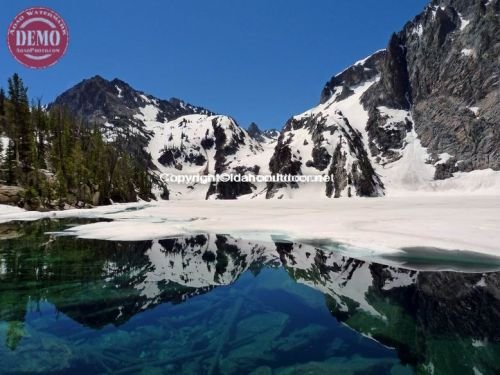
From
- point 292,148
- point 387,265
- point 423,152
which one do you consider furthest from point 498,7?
point 387,265

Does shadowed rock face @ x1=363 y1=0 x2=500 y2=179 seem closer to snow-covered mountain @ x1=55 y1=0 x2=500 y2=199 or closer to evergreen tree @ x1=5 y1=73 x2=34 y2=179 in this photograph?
snow-covered mountain @ x1=55 y1=0 x2=500 y2=199

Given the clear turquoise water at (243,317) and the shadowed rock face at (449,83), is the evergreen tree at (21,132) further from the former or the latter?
the shadowed rock face at (449,83)

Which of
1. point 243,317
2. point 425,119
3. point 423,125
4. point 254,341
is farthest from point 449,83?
point 254,341

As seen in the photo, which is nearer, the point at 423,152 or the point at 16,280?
the point at 16,280

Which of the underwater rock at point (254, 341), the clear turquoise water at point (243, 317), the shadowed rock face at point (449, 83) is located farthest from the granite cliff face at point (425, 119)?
the underwater rock at point (254, 341)

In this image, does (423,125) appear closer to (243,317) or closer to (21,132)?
(21,132)

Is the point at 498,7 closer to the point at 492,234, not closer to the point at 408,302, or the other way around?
the point at 492,234

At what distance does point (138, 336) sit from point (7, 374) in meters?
2.89

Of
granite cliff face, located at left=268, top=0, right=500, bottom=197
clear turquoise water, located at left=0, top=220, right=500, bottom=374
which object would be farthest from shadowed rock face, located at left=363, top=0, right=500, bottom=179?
clear turquoise water, located at left=0, top=220, right=500, bottom=374

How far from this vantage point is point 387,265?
51.0 ft

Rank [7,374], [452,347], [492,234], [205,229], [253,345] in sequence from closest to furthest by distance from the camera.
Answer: [7,374]
[452,347]
[253,345]
[492,234]
[205,229]

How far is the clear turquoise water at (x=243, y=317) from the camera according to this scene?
7715 millimetres

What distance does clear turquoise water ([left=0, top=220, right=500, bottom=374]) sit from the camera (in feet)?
25.3

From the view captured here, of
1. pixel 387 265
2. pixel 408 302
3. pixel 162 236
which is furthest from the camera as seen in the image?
pixel 162 236
